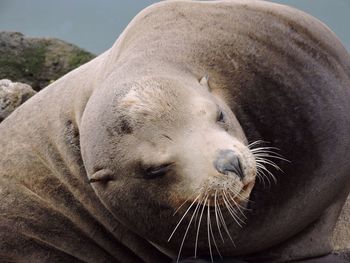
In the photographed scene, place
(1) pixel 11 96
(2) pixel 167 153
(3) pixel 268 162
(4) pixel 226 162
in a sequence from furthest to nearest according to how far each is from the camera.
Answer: (1) pixel 11 96 < (3) pixel 268 162 < (2) pixel 167 153 < (4) pixel 226 162

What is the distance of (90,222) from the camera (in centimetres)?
471

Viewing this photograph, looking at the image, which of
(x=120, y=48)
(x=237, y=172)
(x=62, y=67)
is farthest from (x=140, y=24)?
(x=62, y=67)

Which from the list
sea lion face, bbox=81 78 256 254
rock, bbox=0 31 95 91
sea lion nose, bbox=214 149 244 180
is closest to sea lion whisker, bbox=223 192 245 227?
sea lion face, bbox=81 78 256 254

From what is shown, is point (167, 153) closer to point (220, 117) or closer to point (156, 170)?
point (156, 170)

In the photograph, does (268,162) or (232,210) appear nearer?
(232,210)

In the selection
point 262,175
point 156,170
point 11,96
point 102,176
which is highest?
point 156,170

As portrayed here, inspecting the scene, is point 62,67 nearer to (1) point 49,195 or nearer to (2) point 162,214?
(1) point 49,195

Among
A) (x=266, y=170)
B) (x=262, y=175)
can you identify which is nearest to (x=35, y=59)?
(x=262, y=175)

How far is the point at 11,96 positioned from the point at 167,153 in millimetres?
4901

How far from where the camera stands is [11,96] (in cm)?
807

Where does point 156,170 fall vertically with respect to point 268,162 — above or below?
above

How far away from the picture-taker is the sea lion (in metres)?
3.47

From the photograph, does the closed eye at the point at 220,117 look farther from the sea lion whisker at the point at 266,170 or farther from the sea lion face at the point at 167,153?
the sea lion whisker at the point at 266,170

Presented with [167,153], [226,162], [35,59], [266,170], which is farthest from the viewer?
[35,59]
